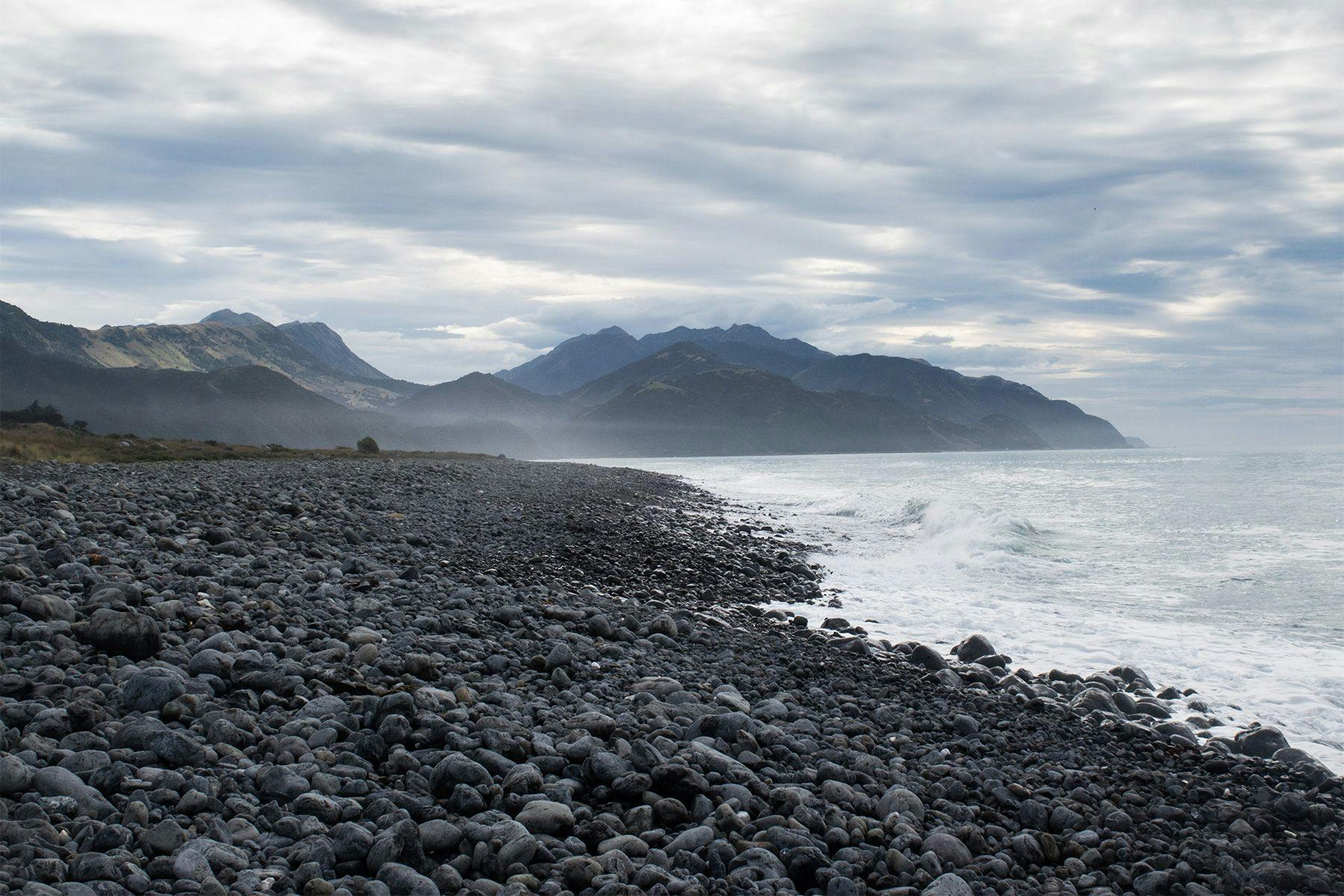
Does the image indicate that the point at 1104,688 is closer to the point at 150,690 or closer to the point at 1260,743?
the point at 1260,743

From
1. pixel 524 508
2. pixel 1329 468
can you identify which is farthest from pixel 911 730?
pixel 1329 468

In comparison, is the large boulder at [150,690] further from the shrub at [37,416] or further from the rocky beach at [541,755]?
the shrub at [37,416]

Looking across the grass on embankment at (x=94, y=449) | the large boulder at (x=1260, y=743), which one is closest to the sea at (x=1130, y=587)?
the large boulder at (x=1260, y=743)

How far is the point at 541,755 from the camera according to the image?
620cm

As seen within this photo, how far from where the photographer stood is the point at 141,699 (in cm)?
596

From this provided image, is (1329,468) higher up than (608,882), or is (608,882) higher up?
(1329,468)

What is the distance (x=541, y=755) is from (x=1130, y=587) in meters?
17.0

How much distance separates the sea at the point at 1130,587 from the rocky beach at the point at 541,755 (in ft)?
5.22

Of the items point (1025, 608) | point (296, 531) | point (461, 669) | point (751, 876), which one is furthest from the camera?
point (1025, 608)

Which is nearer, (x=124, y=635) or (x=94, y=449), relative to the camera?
(x=124, y=635)

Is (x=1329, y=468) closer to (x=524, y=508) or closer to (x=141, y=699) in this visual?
(x=524, y=508)

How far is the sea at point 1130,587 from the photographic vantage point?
1171 centimetres

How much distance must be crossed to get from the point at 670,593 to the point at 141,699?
10.2m

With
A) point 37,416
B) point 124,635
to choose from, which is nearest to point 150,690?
point 124,635
